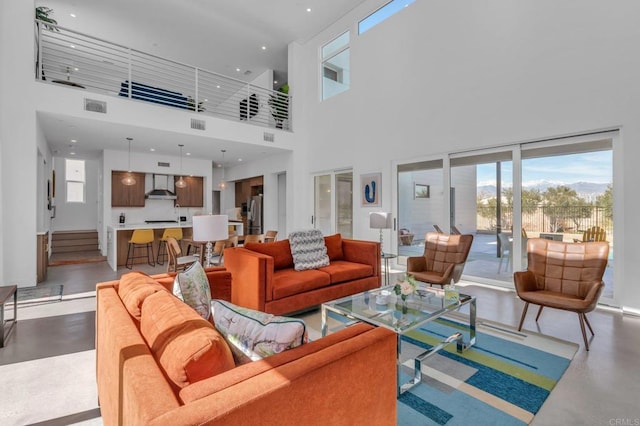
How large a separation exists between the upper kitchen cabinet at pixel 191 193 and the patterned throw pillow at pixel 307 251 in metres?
6.85

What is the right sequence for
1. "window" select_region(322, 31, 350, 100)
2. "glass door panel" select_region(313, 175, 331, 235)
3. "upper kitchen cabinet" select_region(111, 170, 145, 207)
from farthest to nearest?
"upper kitchen cabinet" select_region(111, 170, 145, 207), "glass door panel" select_region(313, 175, 331, 235), "window" select_region(322, 31, 350, 100)

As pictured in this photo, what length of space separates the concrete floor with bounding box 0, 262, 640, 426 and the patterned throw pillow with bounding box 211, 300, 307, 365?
53.2 inches

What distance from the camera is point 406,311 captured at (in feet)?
8.68

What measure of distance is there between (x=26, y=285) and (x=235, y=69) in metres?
7.97

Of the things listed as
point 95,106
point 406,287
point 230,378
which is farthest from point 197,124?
point 230,378

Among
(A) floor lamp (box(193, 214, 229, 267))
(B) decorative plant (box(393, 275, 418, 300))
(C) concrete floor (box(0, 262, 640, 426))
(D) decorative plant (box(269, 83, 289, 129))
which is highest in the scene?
(D) decorative plant (box(269, 83, 289, 129))

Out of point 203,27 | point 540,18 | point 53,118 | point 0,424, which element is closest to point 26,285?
point 53,118

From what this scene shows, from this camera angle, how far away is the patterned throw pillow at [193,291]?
1.90 metres

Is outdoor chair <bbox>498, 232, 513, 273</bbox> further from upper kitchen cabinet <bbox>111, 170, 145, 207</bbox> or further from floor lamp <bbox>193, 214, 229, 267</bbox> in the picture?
upper kitchen cabinet <bbox>111, 170, 145, 207</bbox>

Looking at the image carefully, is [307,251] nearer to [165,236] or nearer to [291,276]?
[291,276]

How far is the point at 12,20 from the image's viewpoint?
4.75 meters

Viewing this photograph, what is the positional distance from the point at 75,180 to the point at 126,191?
3.48 m

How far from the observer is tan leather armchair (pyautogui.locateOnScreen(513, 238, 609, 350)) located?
2.88m

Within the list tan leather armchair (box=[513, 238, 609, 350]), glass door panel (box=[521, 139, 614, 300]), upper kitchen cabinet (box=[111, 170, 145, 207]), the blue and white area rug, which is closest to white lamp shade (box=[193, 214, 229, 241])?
the blue and white area rug
